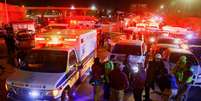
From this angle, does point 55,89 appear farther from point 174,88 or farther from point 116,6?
point 116,6

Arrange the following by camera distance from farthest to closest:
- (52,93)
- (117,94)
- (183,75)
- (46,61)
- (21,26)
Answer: (21,26), (46,61), (183,75), (52,93), (117,94)

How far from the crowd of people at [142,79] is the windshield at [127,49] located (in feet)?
15.2

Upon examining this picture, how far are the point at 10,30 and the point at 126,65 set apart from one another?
19.6 meters

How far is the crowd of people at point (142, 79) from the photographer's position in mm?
8844

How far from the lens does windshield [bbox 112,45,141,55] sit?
15531 millimetres

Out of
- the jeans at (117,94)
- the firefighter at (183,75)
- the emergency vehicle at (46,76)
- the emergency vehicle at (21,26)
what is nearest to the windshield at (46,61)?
the emergency vehicle at (46,76)

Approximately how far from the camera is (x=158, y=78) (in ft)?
29.5

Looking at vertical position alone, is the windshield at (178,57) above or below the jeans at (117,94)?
above

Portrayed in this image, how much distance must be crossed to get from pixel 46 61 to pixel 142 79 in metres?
3.20

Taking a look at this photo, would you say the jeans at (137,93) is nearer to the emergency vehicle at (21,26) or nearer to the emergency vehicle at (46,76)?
the emergency vehicle at (46,76)

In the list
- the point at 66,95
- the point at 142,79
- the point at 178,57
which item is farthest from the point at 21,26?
the point at 142,79

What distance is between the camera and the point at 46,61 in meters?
10.9

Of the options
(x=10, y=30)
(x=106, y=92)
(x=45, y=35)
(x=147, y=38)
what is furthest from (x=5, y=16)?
(x=106, y=92)

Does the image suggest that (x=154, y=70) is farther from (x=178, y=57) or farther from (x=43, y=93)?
(x=178, y=57)
